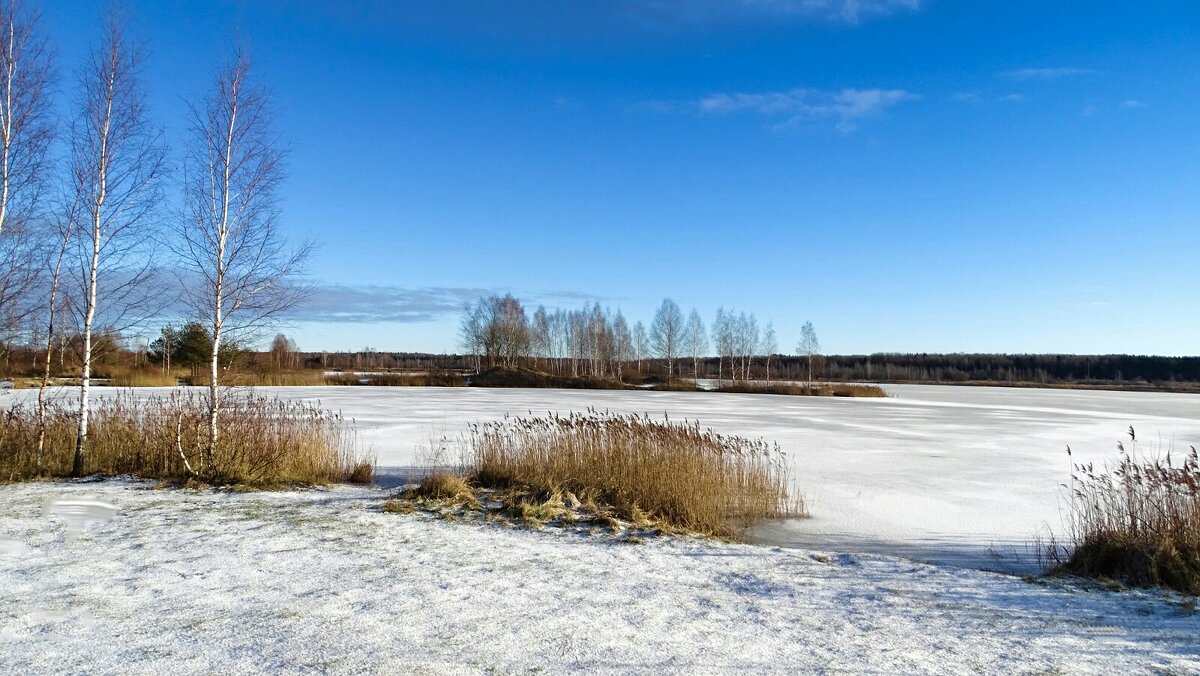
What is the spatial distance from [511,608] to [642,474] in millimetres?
3646

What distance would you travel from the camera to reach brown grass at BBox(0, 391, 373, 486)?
27.6 ft

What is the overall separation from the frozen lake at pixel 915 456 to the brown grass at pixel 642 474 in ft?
1.85

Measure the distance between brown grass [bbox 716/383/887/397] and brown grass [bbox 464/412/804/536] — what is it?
2860 cm

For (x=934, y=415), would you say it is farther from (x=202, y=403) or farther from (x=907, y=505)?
(x=202, y=403)

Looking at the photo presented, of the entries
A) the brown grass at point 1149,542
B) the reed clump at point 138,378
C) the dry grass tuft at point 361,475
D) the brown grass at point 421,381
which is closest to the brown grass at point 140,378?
the reed clump at point 138,378

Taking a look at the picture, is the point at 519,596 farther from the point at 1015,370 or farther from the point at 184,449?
the point at 1015,370

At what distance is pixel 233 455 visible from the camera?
8.55m

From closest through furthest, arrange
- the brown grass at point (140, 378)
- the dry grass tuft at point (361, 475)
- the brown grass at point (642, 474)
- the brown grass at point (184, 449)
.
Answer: the brown grass at point (642, 474) → the brown grass at point (184, 449) → the dry grass tuft at point (361, 475) → the brown grass at point (140, 378)

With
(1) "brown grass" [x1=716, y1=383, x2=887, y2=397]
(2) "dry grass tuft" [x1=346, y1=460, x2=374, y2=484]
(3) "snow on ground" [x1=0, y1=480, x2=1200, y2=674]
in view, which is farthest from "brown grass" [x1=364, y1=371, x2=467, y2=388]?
(3) "snow on ground" [x1=0, y1=480, x2=1200, y2=674]

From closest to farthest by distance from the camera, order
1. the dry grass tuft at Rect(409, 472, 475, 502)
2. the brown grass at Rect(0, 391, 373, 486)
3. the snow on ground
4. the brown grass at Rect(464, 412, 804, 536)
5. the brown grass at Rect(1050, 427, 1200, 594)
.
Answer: the snow on ground < the brown grass at Rect(1050, 427, 1200, 594) < the brown grass at Rect(464, 412, 804, 536) < the dry grass tuft at Rect(409, 472, 475, 502) < the brown grass at Rect(0, 391, 373, 486)

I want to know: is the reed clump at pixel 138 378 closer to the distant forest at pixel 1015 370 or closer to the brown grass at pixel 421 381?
the brown grass at pixel 421 381

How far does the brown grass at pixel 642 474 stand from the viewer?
7.32 meters

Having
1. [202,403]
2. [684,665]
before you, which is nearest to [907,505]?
[684,665]

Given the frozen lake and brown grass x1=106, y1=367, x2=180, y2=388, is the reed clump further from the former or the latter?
the frozen lake
